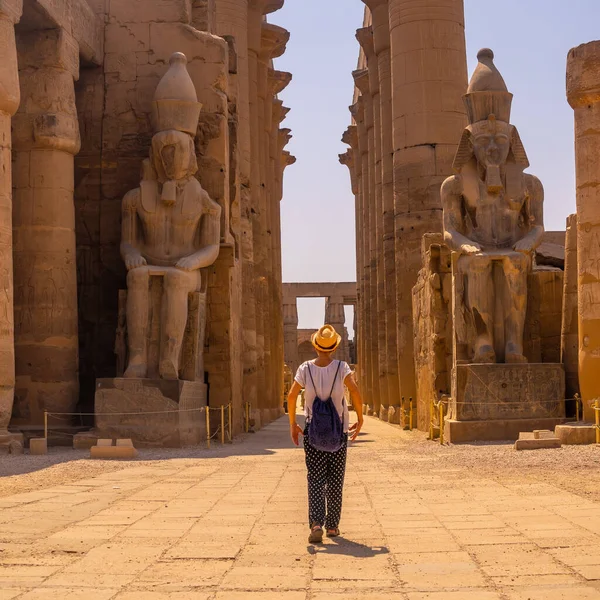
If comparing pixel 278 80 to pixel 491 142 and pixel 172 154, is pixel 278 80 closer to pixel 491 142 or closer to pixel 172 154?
pixel 172 154

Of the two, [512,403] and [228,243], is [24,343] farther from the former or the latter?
[512,403]

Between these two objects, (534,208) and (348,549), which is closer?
(348,549)

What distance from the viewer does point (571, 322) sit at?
1195cm

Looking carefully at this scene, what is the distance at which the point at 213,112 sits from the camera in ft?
47.1


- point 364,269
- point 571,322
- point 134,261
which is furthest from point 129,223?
point 364,269

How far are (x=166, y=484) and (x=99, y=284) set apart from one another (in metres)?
7.22

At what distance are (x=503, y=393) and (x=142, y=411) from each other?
4110 millimetres

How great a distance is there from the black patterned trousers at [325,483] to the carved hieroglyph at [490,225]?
674cm

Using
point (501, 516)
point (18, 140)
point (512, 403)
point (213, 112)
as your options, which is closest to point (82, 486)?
point (501, 516)

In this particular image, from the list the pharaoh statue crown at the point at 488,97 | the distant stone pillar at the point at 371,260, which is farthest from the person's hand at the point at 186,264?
the distant stone pillar at the point at 371,260

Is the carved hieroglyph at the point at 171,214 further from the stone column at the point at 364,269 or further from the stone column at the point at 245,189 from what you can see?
the stone column at the point at 364,269

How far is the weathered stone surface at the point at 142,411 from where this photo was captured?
37.8ft

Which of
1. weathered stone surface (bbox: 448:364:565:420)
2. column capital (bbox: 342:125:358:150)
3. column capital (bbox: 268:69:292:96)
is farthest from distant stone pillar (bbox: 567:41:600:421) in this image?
column capital (bbox: 342:125:358:150)

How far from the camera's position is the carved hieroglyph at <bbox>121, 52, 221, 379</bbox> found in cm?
1212
